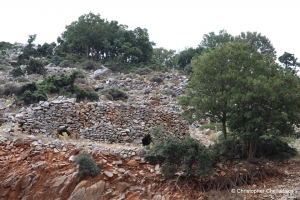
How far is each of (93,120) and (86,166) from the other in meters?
3.87

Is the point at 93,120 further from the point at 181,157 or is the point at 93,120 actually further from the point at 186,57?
the point at 186,57

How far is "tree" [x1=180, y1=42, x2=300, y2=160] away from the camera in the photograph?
30.8 feet

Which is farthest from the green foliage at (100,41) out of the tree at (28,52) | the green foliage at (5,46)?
the green foliage at (5,46)

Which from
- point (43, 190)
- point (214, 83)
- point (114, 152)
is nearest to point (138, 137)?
point (114, 152)

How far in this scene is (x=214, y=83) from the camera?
1062cm

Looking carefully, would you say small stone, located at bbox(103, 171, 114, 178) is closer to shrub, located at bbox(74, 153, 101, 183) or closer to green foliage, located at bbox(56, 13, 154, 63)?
→ shrub, located at bbox(74, 153, 101, 183)

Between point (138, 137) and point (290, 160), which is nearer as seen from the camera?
point (290, 160)

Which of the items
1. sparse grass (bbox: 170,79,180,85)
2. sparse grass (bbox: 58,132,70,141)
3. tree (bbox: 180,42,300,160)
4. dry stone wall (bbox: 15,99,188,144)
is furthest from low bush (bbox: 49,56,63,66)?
tree (bbox: 180,42,300,160)

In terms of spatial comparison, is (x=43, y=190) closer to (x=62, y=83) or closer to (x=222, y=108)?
(x=222, y=108)

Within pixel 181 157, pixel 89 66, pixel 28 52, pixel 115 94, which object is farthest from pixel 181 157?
pixel 28 52

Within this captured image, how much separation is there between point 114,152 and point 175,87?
1632 cm

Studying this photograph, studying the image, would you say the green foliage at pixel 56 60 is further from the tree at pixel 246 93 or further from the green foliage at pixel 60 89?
the tree at pixel 246 93

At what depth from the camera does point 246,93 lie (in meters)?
9.52

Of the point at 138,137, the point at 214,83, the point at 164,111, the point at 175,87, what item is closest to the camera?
the point at 214,83
